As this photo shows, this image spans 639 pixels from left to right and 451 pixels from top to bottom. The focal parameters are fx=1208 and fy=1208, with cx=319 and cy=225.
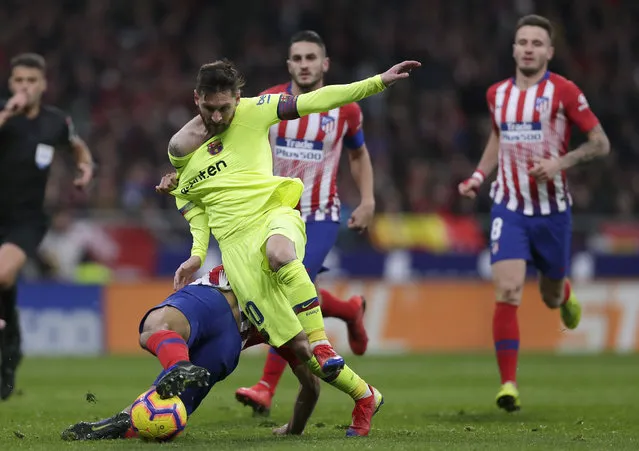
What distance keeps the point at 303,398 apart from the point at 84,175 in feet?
12.0

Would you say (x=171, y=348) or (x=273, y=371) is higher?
(x=171, y=348)

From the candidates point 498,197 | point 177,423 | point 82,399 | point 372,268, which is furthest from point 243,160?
point 372,268

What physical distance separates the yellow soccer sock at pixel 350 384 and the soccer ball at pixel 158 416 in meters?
0.81

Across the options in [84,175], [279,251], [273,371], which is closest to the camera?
[279,251]

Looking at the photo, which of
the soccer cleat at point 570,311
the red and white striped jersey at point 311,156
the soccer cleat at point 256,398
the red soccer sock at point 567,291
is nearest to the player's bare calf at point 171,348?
the soccer cleat at point 256,398

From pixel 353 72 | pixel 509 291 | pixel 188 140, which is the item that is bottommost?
pixel 509 291

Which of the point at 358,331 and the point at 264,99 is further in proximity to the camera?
the point at 358,331

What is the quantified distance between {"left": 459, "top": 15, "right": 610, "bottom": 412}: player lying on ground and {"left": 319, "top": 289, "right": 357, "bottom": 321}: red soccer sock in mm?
1040

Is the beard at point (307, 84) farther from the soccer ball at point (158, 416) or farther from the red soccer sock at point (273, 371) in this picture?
the soccer ball at point (158, 416)

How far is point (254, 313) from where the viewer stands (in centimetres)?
631

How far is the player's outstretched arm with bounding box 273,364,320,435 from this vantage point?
6.54m

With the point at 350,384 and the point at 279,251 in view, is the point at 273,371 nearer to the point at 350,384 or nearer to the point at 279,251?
the point at 350,384

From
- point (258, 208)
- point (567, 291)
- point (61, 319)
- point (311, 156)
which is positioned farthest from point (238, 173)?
point (61, 319)

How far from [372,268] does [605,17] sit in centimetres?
871
